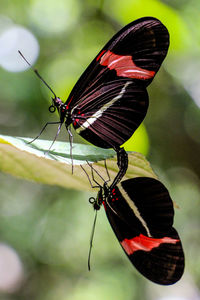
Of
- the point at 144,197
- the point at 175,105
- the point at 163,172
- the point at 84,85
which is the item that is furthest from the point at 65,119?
the point at 163,172

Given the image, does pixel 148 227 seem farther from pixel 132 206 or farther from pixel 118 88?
pixel 118 88

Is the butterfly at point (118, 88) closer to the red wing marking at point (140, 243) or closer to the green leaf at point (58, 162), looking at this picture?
the green leaf at point (58, 162)

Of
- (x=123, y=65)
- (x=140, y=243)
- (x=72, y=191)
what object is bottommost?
(x=72, y=191)

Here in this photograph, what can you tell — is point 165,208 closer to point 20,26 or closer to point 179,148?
point 179,148

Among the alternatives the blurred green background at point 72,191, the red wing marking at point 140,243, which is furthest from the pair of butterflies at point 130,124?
the blurred green background at point 72,191

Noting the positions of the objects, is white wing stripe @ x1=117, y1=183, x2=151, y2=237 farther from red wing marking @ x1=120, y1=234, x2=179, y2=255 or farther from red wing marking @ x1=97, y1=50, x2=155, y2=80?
red wing marking @ x1=97, y1=50, x2=155, y2=80

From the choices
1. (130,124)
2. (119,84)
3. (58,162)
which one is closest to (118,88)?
(119,84)
